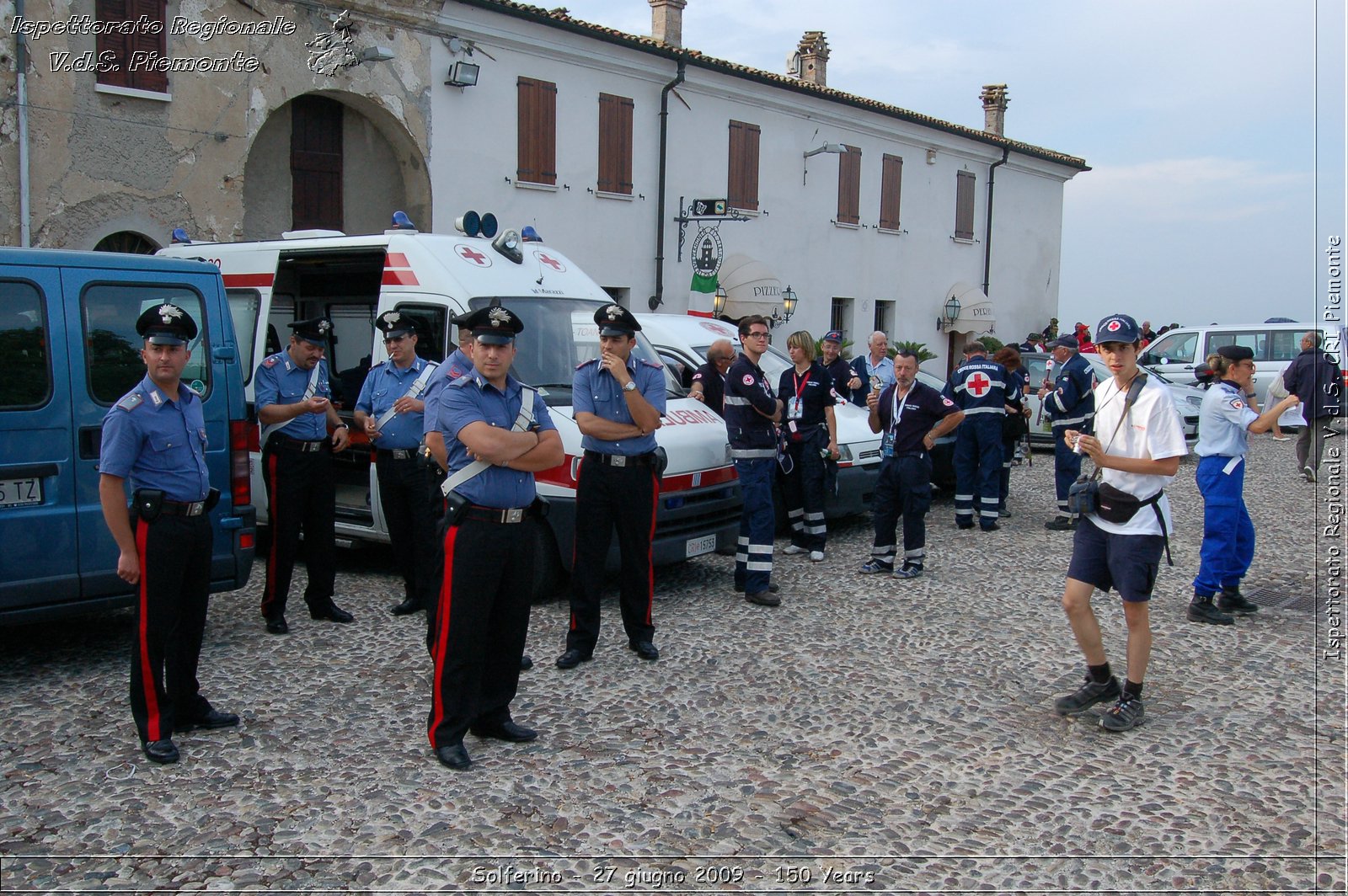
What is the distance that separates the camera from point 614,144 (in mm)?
19938

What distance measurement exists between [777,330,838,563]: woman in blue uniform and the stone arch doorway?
9.99m

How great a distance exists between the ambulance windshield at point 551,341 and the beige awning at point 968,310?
22.5 metres

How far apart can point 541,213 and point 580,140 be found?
1.69 meters

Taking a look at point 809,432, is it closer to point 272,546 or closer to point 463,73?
point 272,546

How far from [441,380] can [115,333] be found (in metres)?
1.91

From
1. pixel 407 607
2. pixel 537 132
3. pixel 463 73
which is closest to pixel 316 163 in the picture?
pixel 463 73

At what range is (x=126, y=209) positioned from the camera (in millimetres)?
13844

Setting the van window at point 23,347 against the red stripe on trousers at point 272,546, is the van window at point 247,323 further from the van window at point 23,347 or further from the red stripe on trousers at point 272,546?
the van window at point 23,347

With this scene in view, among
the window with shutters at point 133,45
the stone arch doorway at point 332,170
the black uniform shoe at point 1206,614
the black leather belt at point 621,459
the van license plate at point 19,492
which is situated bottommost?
the black uniform shoe at point 1206,614

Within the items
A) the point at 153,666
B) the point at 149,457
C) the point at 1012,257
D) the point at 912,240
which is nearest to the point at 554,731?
the point at 153,666

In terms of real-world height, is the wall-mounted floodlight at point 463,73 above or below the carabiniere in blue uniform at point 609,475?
above

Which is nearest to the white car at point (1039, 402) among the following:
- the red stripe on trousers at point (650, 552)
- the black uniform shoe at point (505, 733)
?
the red stripe on trousers at point (650, 552)

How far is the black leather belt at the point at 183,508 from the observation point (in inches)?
180

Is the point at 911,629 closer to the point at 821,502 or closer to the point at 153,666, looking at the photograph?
the point at 821,502
